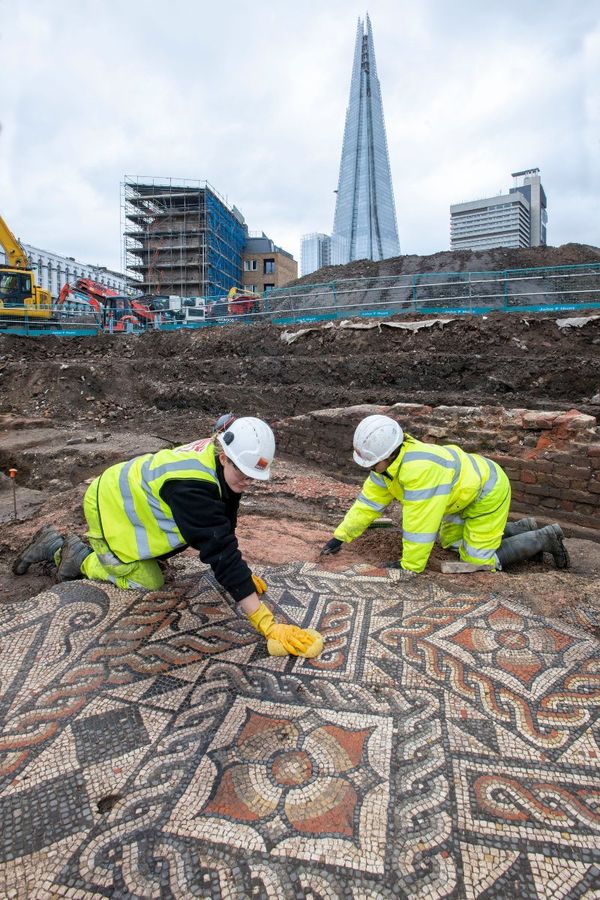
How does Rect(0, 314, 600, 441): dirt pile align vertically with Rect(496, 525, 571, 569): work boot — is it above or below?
above

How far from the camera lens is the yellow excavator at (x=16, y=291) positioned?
60.3ft

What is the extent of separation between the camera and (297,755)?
1.97 m

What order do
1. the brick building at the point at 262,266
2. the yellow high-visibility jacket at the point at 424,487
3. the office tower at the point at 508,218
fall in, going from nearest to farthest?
the yellow high-visibility jacket at the point at 424,487
the office tower at the point at 508,218
the brick building at the point at 262,266

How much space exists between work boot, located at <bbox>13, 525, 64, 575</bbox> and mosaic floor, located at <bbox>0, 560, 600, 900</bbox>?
1222 mm

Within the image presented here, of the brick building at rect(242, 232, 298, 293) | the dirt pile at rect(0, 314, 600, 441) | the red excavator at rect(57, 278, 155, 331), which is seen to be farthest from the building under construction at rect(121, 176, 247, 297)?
the dirt pile at rect(0, 314, 600, 441)

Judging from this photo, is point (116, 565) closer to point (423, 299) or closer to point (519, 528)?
point (519, 528)

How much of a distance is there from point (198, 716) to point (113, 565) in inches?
51.5

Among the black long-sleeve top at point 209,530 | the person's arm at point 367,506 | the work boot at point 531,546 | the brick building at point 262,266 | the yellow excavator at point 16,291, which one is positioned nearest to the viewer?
the black long-sleeve top at point 209,530

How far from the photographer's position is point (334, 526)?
5.51m

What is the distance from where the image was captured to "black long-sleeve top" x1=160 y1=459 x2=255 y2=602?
8.11 ft

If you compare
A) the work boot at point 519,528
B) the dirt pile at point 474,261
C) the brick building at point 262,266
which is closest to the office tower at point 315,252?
the brick building at point 262,266

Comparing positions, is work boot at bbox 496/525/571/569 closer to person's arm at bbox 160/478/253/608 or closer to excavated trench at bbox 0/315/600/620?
excavated trench at bbox 0/315/600/620

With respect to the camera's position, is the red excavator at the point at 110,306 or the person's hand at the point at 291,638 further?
the red excavator at the point at 110,306

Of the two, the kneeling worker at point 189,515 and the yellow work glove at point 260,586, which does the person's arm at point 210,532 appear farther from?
the yellow work glove at point 260,586
